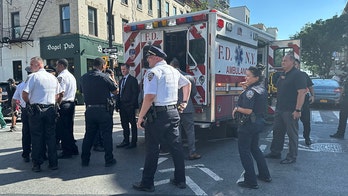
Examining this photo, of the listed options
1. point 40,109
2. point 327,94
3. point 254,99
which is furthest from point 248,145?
point 327,94

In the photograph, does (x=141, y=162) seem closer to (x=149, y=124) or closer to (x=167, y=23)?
(x=149, y=124)

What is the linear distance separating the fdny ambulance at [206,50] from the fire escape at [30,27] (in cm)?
1469

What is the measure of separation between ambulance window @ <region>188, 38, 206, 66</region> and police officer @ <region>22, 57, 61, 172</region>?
267 cm

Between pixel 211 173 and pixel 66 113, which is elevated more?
pixel 66 113

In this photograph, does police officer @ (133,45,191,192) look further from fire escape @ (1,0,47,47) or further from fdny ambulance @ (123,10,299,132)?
fire escape @ (1,0,47,47)

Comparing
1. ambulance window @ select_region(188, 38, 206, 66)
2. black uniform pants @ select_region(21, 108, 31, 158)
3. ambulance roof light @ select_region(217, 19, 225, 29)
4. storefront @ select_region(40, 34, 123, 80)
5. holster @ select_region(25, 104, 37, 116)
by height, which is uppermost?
storefront @ select_region(40, 34, 123, 80)

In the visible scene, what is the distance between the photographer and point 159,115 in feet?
12.8

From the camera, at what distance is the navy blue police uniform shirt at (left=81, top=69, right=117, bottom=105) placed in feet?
Answer: 16.7

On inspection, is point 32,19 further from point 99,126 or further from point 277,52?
point 99,126

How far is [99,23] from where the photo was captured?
64.3ft

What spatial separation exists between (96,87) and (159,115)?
5.52ft

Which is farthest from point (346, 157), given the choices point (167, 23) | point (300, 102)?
point (167, 23)

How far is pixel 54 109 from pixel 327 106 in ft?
44.6

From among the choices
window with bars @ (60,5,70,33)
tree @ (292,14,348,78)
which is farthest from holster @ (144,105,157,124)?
tree @ (292,14,348,78)
